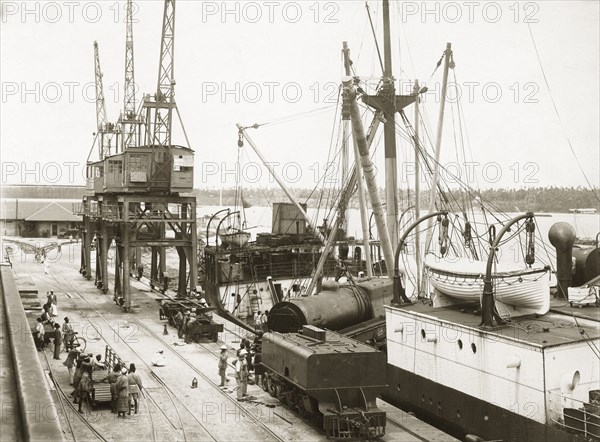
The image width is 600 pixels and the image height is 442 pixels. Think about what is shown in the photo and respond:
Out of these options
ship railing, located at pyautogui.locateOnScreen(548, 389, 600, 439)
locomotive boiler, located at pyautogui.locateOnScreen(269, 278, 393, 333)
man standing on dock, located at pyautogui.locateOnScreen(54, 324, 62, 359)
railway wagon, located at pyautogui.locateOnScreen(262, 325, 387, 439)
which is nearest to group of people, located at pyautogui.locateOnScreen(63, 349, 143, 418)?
man standing on dock, located at pyautogui.locateOnScreen(54, 324, 62, 359)

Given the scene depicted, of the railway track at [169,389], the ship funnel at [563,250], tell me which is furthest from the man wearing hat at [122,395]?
the ship funnel at [563,250]

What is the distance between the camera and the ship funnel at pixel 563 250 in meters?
24.1

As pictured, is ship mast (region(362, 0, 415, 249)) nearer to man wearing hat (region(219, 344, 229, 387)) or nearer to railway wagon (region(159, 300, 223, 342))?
railway wagon (region(159, 300, 223, 342))

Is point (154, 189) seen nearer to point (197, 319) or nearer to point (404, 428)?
point (197, 319)

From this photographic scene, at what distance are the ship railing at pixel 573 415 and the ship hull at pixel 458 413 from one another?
0.84 feet

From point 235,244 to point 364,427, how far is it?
2653 centimetres

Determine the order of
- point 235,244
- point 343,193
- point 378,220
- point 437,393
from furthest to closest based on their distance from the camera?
1. point 235,244
2. point 343,193
3. point 378,220
4. point 437,393

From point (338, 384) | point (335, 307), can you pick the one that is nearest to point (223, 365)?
point (338, 384)

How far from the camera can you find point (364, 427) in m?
17.1

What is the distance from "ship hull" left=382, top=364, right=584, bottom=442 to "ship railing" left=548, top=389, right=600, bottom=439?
26 centimetres

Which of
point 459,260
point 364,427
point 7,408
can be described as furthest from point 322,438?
point 7,408

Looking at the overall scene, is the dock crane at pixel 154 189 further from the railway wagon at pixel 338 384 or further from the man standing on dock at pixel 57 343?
the railway wagon at pixel 338 384

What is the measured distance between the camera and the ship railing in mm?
16391

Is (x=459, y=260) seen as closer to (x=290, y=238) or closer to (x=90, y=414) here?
(x=90, y=414)
